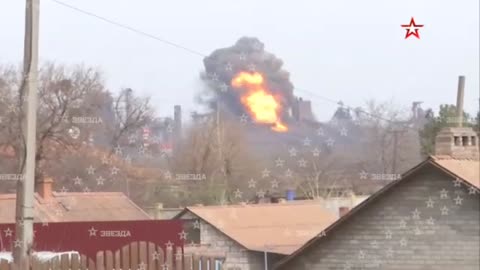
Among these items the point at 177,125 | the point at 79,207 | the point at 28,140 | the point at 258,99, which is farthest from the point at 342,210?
the point at 28,140

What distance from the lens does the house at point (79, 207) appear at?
4565mm

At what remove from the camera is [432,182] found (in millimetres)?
4836

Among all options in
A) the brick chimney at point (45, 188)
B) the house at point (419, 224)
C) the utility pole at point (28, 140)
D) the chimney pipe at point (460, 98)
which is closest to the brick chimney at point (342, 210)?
the house at point (419, 224)

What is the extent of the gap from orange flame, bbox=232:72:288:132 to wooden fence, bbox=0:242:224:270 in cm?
89

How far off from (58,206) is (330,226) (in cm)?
197

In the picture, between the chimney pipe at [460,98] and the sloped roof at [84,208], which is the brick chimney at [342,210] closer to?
the chimney pipe at [460,98]

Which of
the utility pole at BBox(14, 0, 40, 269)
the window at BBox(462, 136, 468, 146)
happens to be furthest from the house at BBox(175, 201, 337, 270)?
the utility pole at BBox(14, 0, 40, 269)

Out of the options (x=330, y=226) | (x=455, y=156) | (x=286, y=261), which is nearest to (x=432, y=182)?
(x=455, y=156)

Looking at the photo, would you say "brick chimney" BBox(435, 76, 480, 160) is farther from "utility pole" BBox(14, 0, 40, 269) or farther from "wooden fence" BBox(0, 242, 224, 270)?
"utility pole" BBox(14, 0, 40, 269)

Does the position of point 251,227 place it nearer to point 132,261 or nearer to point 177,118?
point 177,118

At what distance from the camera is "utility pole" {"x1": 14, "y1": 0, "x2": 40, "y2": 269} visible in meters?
3.65

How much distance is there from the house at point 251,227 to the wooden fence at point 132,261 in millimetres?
527

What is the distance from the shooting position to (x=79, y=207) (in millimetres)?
4934

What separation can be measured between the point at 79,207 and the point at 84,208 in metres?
0.08
